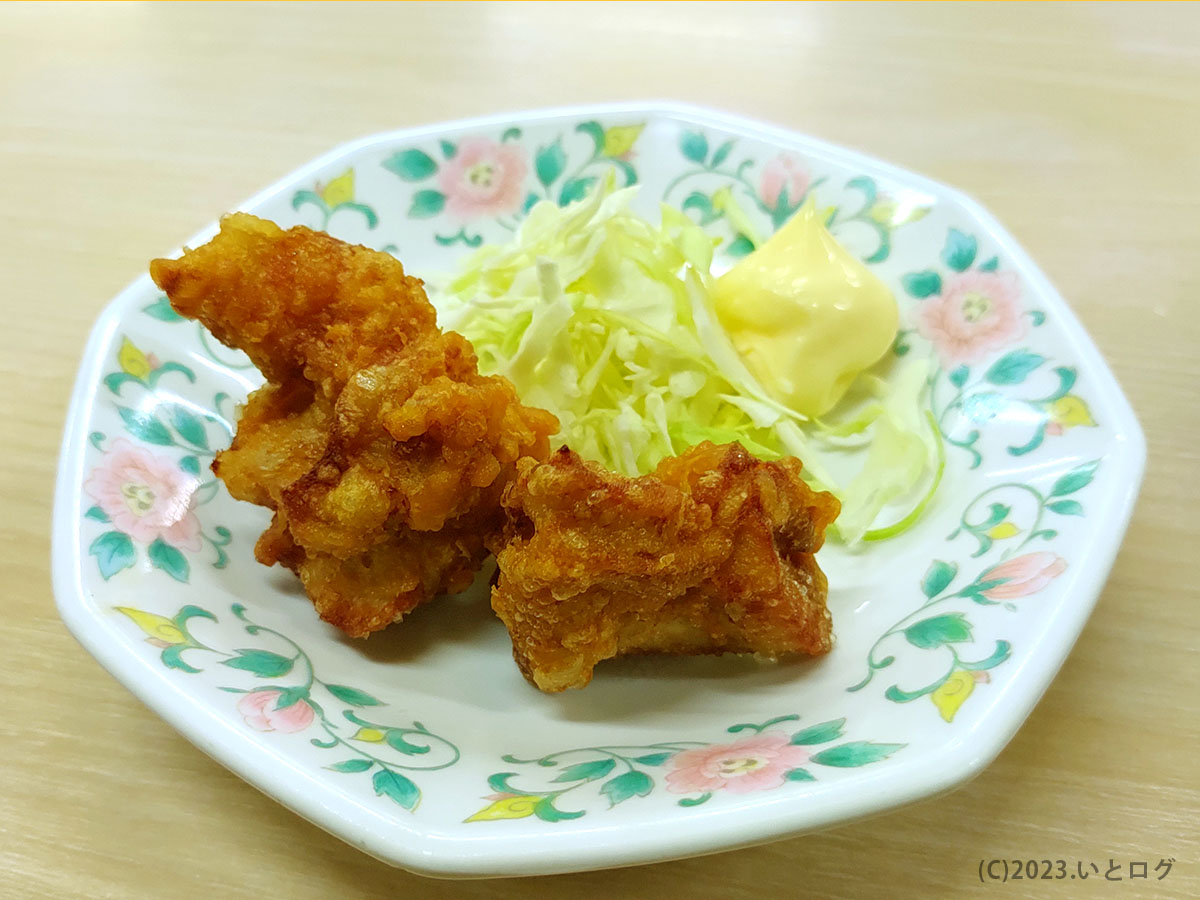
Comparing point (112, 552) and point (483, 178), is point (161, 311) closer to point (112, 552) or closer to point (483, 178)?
point (112, 552)

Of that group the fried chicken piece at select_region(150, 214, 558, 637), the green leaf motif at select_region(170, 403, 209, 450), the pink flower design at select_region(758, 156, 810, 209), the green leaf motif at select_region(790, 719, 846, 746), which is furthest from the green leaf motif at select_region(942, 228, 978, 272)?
the green leaf motif at select_region(170, 403, 209, 450)

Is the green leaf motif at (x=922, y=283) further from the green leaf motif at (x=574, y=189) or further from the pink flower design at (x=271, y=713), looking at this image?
the pink flower design at (x=271, y=713)

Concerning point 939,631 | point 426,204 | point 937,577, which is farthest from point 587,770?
point 426,204

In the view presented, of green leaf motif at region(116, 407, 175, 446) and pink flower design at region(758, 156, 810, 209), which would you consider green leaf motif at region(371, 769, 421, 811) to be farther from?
pink flower design at region(758, 156, 810, 209)

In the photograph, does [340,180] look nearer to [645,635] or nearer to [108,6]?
[645,635]

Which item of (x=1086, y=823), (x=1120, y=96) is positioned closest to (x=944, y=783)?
(x=1086, y=823)

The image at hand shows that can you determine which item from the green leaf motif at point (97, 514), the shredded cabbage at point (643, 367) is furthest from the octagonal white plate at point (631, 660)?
the shredded cabbage at point (643, 367)
